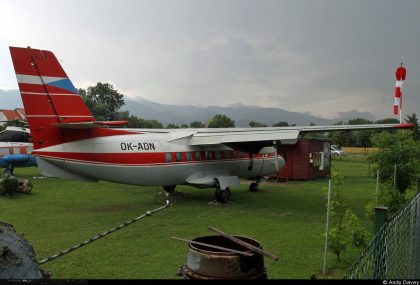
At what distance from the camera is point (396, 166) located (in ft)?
44.7

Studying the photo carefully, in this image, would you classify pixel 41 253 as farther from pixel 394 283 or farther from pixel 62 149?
pixel 394 283

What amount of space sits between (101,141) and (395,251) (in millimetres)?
11251

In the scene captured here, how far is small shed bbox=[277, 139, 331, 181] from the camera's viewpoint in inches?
1073

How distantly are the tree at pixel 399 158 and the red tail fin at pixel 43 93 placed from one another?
1171 centimetres

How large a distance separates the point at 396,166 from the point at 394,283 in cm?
1157

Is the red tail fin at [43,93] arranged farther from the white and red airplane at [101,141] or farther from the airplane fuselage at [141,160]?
the airplane fuselage at [141,160]

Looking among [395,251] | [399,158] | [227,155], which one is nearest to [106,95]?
[227,155]

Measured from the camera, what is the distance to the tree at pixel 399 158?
538 inches

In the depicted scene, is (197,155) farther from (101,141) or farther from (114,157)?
(101,141)

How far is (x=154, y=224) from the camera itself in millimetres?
12289

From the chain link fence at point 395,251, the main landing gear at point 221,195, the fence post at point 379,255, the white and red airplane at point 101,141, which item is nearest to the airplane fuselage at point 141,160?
the white and red airplane at point 101,141

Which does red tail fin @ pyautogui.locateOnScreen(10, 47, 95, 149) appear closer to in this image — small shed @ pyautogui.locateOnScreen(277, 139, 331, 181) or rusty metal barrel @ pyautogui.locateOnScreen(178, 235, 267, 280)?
rusty metal barrel @ pyautogui.locateOnScreen(178, 235, 267, 280)

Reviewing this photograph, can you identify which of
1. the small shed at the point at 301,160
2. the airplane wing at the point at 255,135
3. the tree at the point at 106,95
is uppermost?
the tree at the point at 106,95

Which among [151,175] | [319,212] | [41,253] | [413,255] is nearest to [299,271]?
[413,255]
